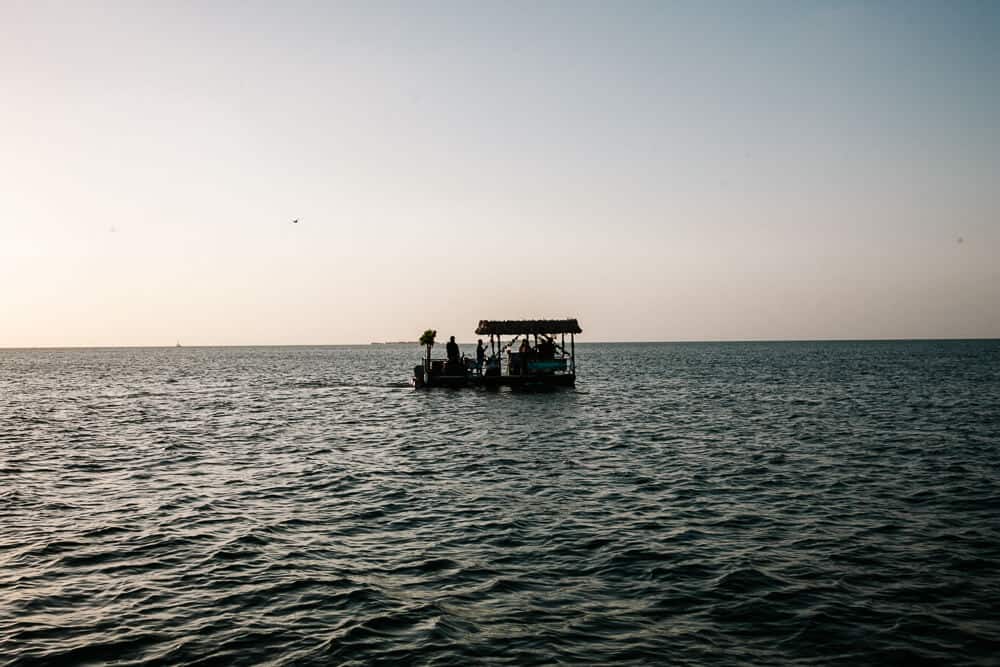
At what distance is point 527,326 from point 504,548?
36.6 metres

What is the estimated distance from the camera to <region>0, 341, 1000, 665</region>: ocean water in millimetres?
8953

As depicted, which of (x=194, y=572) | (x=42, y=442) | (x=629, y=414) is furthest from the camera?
(x=629, y=414)

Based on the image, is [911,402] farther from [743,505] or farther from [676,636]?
[676,636]

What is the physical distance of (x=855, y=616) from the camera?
31.6 ft

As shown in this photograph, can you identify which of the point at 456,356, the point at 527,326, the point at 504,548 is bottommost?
the point at 504,548

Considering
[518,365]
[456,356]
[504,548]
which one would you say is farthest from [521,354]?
[504,548]

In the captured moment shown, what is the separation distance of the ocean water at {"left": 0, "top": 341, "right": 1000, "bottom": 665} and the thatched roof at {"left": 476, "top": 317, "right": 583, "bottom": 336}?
809 inches

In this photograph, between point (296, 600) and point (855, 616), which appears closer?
point (855, 616)

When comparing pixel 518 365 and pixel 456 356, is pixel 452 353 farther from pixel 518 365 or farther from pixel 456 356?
pixel 518 365

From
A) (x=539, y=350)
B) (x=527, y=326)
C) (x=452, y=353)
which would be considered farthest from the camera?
(x=452, y=353)

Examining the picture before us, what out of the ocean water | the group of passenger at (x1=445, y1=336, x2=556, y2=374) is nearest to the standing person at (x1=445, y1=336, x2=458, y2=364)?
the group of passenger at (x1=445, y1=336, x2=556, y2=374)

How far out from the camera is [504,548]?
42.0ft

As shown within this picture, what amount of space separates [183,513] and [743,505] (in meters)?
12.5

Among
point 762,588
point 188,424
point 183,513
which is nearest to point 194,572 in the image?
point 183,513
